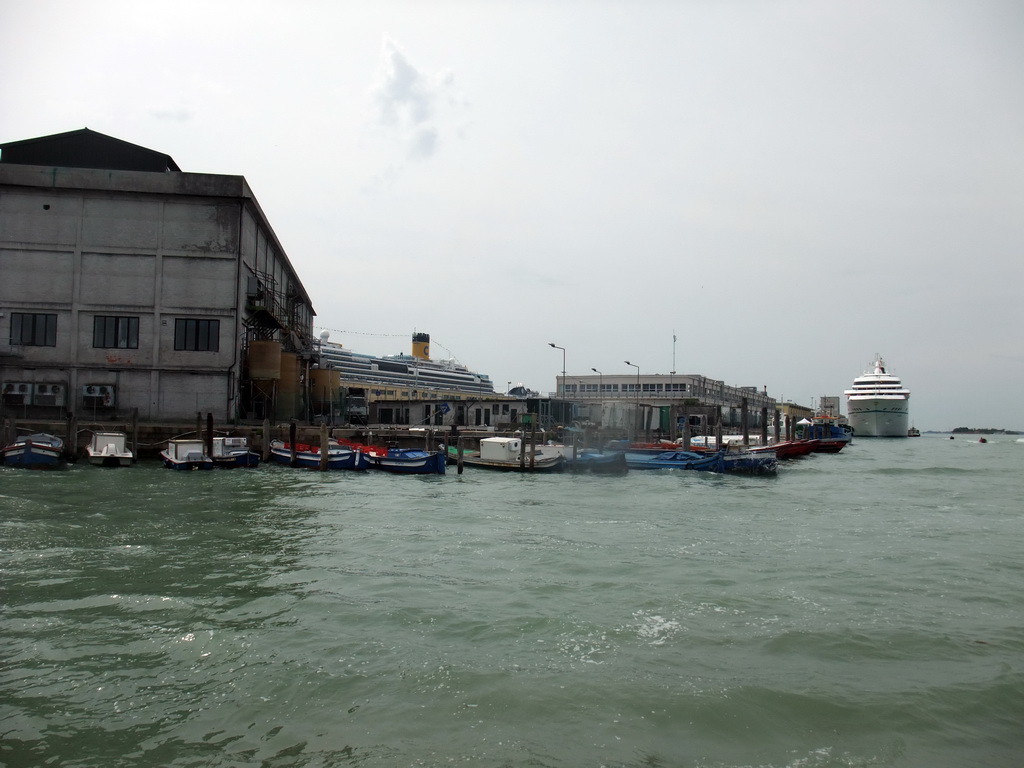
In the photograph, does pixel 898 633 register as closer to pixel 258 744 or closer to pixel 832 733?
pixel 832 733

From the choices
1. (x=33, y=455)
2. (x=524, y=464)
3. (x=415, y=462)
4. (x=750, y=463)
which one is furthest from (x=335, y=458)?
(x=750, y=463)

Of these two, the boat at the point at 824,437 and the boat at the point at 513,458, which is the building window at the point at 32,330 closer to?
the boat at the point at 513,458

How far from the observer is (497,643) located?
9.95m

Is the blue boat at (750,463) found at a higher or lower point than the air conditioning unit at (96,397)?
lower

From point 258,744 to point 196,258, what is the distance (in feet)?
125

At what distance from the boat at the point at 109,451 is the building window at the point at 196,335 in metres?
7.49

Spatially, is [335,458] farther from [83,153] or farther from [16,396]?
[83,153]

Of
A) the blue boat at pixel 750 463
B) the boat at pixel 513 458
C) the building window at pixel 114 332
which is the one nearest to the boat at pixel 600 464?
the boat at pixel 513 458

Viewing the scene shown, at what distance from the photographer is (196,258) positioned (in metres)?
40.3

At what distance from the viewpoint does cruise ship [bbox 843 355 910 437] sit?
123 meters

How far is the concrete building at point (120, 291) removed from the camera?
39.2 metres

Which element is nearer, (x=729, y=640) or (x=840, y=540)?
(x=729, y=640)

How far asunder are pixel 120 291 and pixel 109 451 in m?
11.2

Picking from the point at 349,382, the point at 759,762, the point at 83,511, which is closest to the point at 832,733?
the point at 759,762
